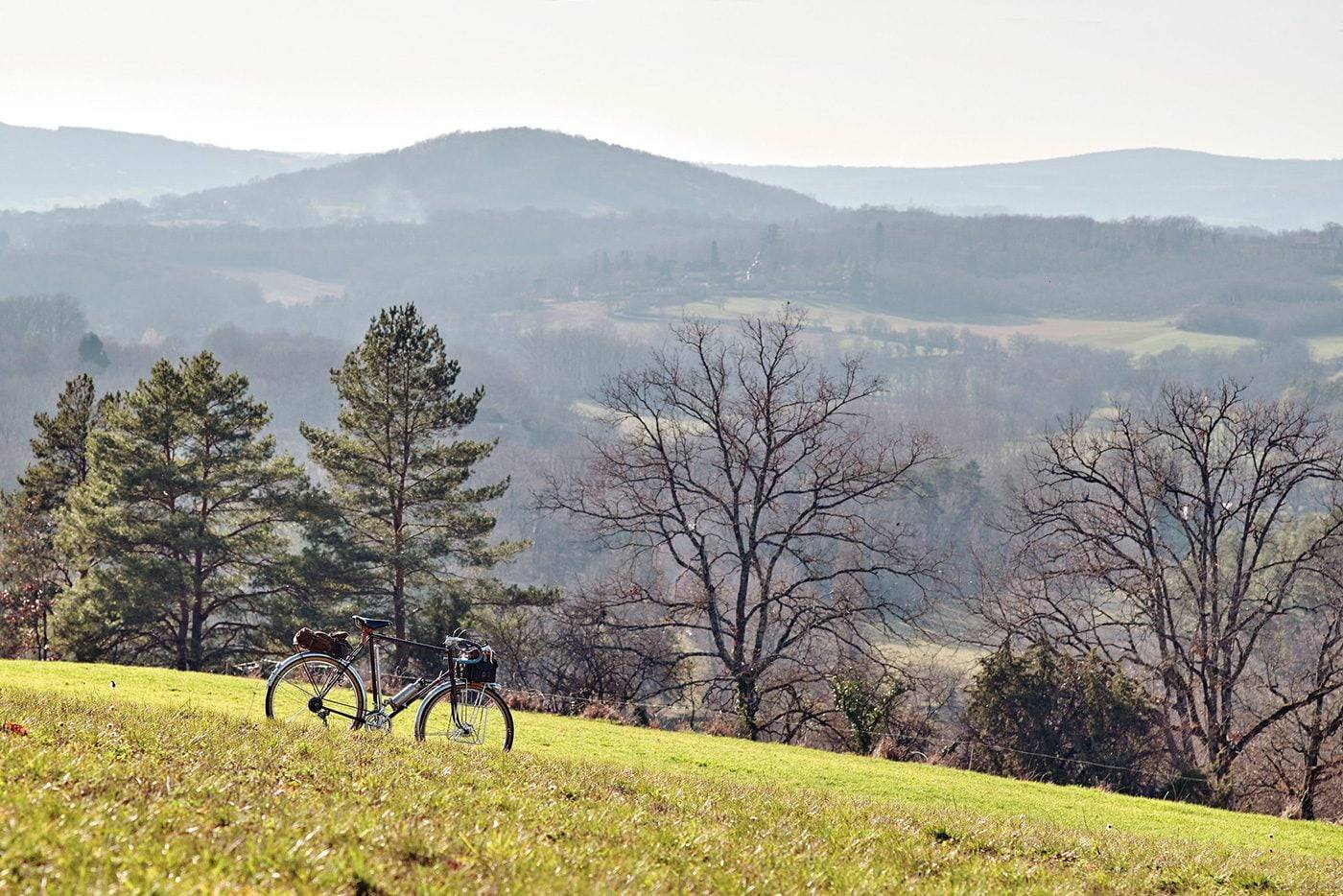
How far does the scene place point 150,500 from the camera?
3959cm

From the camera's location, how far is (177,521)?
38.6 metres

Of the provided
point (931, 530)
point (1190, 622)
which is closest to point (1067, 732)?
point (1190, 622)

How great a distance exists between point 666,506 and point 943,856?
2975 cm

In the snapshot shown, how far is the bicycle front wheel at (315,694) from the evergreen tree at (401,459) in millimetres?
28930

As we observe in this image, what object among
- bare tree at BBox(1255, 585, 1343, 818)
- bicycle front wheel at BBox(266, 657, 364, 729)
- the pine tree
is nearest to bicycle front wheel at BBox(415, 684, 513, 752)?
bicycle front wheel at BBox(266, 657, 364, 729)

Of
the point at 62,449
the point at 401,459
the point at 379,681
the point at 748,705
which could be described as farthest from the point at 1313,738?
the point at 62,449

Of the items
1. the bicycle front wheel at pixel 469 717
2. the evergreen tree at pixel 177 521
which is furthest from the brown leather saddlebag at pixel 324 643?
the evergreen tree at pixel 177 521

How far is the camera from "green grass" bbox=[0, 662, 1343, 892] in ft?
19.9

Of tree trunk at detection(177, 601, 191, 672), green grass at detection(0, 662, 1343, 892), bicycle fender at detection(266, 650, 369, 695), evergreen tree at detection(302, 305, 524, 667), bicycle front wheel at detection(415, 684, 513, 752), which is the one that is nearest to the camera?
green grass at detection(0, 662, 1343, 892)

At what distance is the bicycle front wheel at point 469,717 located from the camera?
12.6m

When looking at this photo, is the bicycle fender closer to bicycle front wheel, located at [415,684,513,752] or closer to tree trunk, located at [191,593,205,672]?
bicycle front wheel, located at [415,684,513,752]

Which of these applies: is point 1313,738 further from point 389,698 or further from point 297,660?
point 297,660

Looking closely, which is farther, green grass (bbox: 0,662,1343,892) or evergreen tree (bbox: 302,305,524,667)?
evergreen tree (bbox: 302,305,524,667)

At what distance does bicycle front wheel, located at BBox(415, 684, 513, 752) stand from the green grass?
122 cm
